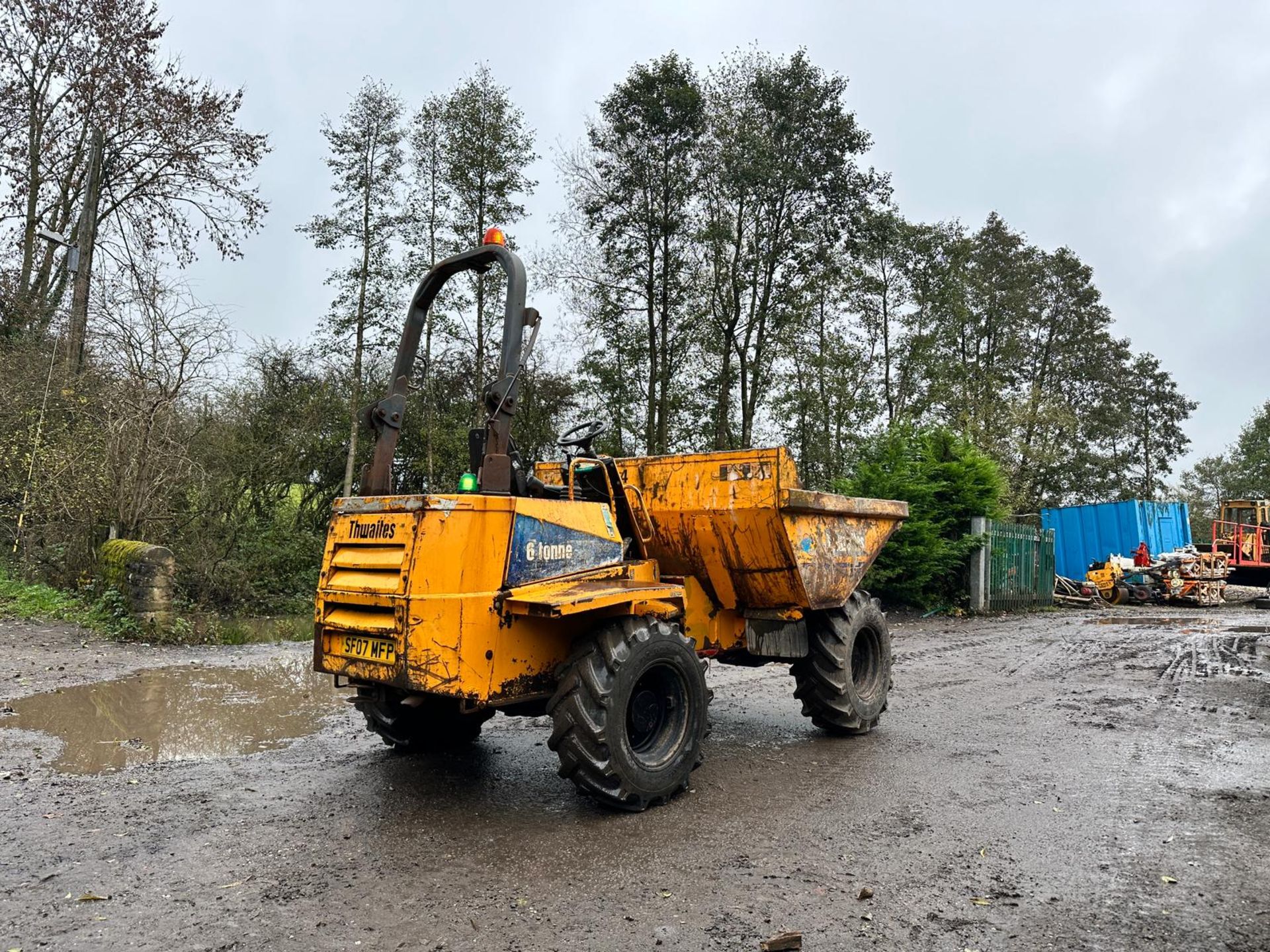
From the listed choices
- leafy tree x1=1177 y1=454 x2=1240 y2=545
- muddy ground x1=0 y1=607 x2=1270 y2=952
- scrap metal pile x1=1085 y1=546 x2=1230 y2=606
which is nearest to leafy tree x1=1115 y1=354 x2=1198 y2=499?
leafy tree x1=1177 y1=454 x2=1240 y2=545

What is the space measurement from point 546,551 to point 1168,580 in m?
21.0

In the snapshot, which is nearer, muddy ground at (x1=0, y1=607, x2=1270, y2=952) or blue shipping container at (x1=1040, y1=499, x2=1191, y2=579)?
muddy ground at (x1=0, y1=607, x2=1270, y2=952)

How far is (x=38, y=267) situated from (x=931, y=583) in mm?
18992

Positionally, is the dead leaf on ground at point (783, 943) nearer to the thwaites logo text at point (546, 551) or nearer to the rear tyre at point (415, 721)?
the thwaites logo text at point (546, 551)

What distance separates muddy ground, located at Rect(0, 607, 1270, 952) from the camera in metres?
3.17

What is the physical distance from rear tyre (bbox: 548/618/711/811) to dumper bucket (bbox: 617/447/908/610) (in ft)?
3.09

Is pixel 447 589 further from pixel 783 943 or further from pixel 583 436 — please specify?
pixel 783 943

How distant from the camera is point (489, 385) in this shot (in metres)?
4.46

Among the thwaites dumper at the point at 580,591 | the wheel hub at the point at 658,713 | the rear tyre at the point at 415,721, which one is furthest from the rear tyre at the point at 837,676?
the rear tyre at the point at 415,721

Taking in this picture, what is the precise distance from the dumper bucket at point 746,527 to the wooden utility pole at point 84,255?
11.6 metres

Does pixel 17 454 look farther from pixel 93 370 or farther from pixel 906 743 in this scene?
pixel 906 743

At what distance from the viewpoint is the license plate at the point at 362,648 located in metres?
4.04

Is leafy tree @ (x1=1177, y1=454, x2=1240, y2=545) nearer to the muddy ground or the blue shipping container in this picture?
the blue shipping container

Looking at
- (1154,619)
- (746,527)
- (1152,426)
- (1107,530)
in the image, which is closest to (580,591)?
(746,527)
